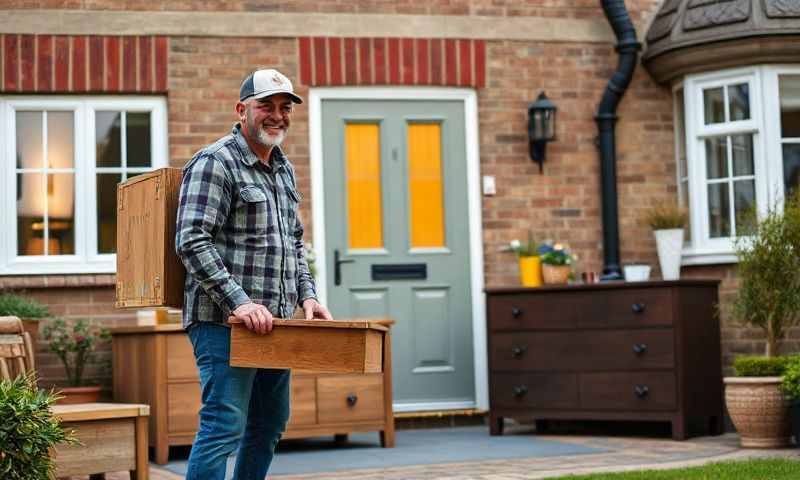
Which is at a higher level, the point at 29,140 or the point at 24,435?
the point at 29,140

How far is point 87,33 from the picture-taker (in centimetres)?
845

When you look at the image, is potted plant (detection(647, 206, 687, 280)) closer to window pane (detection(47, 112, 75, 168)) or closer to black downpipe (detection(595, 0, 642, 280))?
black downpipe (detection(595, 0, 642, 280))

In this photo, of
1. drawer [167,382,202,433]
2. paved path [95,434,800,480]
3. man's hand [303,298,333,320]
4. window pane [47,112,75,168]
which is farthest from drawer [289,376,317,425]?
man's hand [303,298,333,320]

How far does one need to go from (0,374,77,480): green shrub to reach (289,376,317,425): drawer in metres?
3.23

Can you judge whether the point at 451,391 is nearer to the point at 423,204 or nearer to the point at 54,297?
the point at 423,204

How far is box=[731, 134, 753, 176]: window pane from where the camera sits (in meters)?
8.84

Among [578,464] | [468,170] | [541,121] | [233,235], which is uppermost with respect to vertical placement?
[541,121]

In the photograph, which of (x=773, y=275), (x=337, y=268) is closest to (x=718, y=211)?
(x=773, y=275)

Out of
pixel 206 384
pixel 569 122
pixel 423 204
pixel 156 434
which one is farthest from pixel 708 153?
pixel 206 384

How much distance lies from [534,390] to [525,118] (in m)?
2.05

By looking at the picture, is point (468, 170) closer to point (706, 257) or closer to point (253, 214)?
point (706, 257)

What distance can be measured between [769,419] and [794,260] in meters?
1.04

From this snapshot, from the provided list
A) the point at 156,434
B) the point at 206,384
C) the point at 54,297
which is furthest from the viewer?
the point at 54,297

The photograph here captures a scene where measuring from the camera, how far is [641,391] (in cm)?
796
